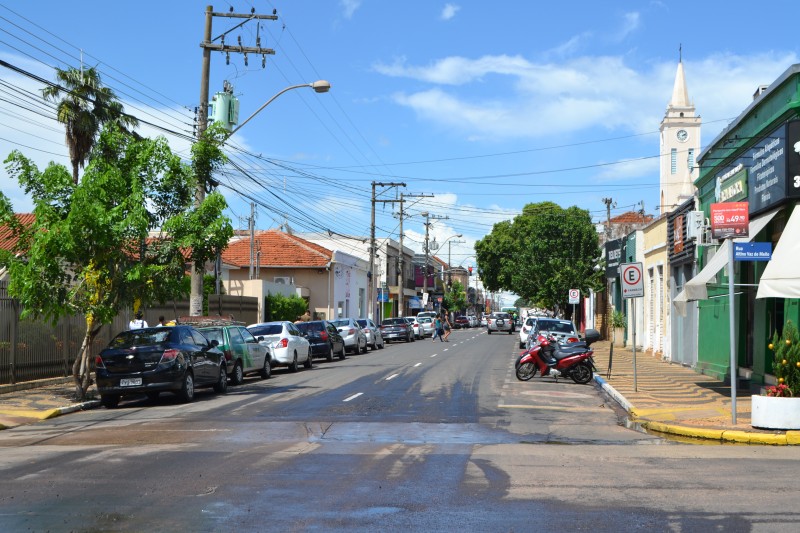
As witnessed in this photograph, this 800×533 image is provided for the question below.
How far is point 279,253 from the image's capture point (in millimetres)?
56281

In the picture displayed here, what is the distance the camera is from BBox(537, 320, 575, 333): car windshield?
32.9 metres

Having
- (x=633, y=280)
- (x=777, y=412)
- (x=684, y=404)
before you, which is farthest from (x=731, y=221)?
(x=633, y=280)

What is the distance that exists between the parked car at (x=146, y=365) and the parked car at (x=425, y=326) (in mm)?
43698

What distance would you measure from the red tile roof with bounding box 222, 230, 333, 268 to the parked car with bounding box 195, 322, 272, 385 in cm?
2888

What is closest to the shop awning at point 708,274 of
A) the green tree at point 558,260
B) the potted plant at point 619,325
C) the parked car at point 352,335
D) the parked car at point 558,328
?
the parked car at point 558,328

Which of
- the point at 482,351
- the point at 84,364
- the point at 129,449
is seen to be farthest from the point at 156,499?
the point at 482,351

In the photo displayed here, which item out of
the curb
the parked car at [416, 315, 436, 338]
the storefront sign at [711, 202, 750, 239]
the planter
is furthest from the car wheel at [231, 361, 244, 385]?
the parked car at [416, 315, 436, 338]

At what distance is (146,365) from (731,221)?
1111cm

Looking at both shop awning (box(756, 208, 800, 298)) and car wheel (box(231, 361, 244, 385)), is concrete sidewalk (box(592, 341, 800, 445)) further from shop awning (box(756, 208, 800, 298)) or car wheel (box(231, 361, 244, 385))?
car wheel (box(231, 361, 244, 385))

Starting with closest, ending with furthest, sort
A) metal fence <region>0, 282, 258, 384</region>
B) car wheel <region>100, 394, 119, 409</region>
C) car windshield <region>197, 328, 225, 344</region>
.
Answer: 1. car wheel <region>100, 394, 119, 409</region>
2. metal fence <region>0, 282, 258, 384</region>
3. car windshield <region>197, 328, 225, 344</region>

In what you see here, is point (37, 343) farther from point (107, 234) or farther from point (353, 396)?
point (353, 396)

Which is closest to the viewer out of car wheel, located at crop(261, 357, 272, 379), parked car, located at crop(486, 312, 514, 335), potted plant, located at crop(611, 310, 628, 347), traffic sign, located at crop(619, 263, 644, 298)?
traffic sign, located at crop(619, 263, 644, 298)

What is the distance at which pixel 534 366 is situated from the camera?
23.9 meters

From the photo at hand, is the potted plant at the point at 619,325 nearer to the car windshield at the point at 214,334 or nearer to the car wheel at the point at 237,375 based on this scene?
the car wheel at the point at 237,375
